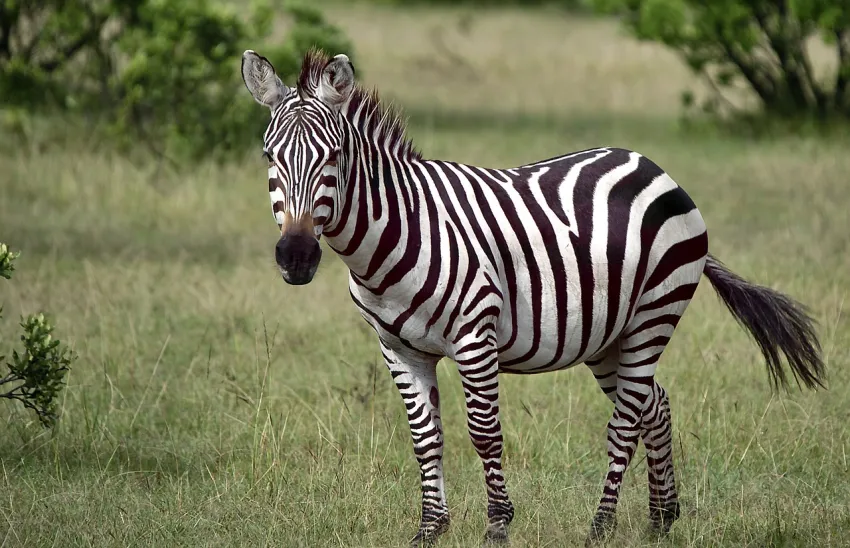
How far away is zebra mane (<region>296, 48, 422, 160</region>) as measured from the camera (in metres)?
4.31

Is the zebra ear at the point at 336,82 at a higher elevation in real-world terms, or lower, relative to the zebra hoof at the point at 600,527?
higher

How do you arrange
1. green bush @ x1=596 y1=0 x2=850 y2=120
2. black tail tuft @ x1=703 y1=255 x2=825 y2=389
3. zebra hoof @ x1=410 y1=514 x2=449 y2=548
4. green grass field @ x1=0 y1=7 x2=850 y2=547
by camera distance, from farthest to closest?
green bush @ x1=596 y1=0 x2=850 y2=120 → black tail tuft @ x1=703 y1=255 x2=825 y2=389 → green grass field @ x1=0 y1=7 x2=850 y2=547 → zebra hoof @ x1=410 y1=514 x2=449 y2=548

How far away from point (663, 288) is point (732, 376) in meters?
2.09

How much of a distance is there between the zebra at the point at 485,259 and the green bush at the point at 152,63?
8.29 m

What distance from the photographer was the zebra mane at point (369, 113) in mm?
4312

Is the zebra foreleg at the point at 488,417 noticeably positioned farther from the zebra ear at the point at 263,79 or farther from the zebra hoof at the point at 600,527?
the zebra ear at the point at 263,79

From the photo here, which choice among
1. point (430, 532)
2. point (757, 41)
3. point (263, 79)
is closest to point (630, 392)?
point (430, 532)

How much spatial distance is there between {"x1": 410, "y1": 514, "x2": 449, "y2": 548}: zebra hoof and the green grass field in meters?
0.08

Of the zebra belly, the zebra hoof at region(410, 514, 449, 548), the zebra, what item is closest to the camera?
the zebra

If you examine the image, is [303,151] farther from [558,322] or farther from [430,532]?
[430,532]

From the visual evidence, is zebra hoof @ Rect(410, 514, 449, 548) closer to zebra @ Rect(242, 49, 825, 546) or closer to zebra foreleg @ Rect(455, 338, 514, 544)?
zebra @ Rect(242, 49, 825, 546)

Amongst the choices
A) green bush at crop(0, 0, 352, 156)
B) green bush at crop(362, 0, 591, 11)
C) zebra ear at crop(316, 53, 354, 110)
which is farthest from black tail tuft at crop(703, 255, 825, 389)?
green bush at crop(362, 0, 591, 11)

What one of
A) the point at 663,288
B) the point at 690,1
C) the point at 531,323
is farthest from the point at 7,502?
the point at 690,1

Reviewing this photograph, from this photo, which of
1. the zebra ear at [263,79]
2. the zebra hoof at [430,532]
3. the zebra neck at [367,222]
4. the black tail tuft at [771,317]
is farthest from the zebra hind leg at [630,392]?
the zebra ear at [263,79]
